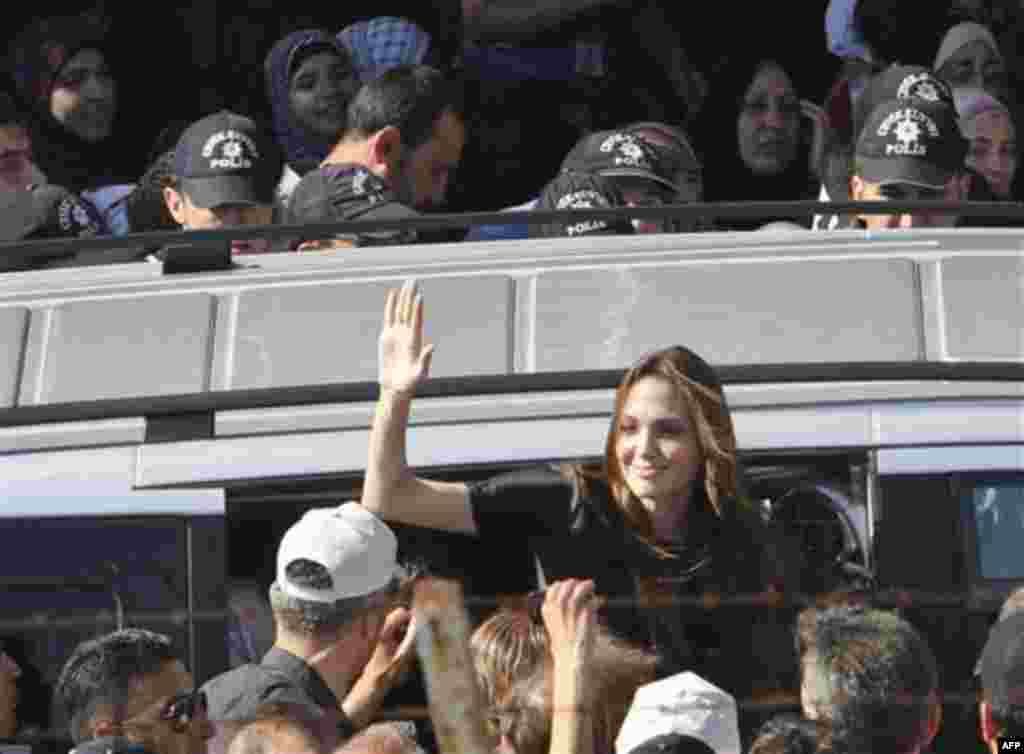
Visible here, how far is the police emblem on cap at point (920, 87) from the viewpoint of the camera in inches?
339

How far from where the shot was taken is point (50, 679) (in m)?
5.70

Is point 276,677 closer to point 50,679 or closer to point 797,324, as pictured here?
point 50,679

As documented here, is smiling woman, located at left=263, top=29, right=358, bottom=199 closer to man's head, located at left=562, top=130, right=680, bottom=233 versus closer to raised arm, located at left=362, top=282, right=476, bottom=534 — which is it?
man's head, located at left=562, top=130, right=680, bottom=233

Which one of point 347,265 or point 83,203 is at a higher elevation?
point 83,203

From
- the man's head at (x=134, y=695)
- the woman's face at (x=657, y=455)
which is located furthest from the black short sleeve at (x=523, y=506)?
the man's head at (x=134, y=695)

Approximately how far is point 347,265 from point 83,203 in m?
1.87

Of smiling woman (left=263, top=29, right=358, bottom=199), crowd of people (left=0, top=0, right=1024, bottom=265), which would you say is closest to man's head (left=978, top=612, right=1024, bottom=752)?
crowd of people (left=0, top=0, right=1024, bottom=265)

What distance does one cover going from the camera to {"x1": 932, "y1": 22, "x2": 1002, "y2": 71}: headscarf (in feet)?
34.3

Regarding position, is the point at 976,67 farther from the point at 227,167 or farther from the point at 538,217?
the point at 538,217

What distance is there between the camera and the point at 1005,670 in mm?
5438

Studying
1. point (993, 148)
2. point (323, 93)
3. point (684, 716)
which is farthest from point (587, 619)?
point (993, 148)

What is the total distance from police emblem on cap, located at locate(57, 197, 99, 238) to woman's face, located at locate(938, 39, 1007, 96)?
304cm

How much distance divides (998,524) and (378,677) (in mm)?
1062

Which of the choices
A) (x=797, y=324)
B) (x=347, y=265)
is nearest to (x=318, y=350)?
(x=347, y=265)
